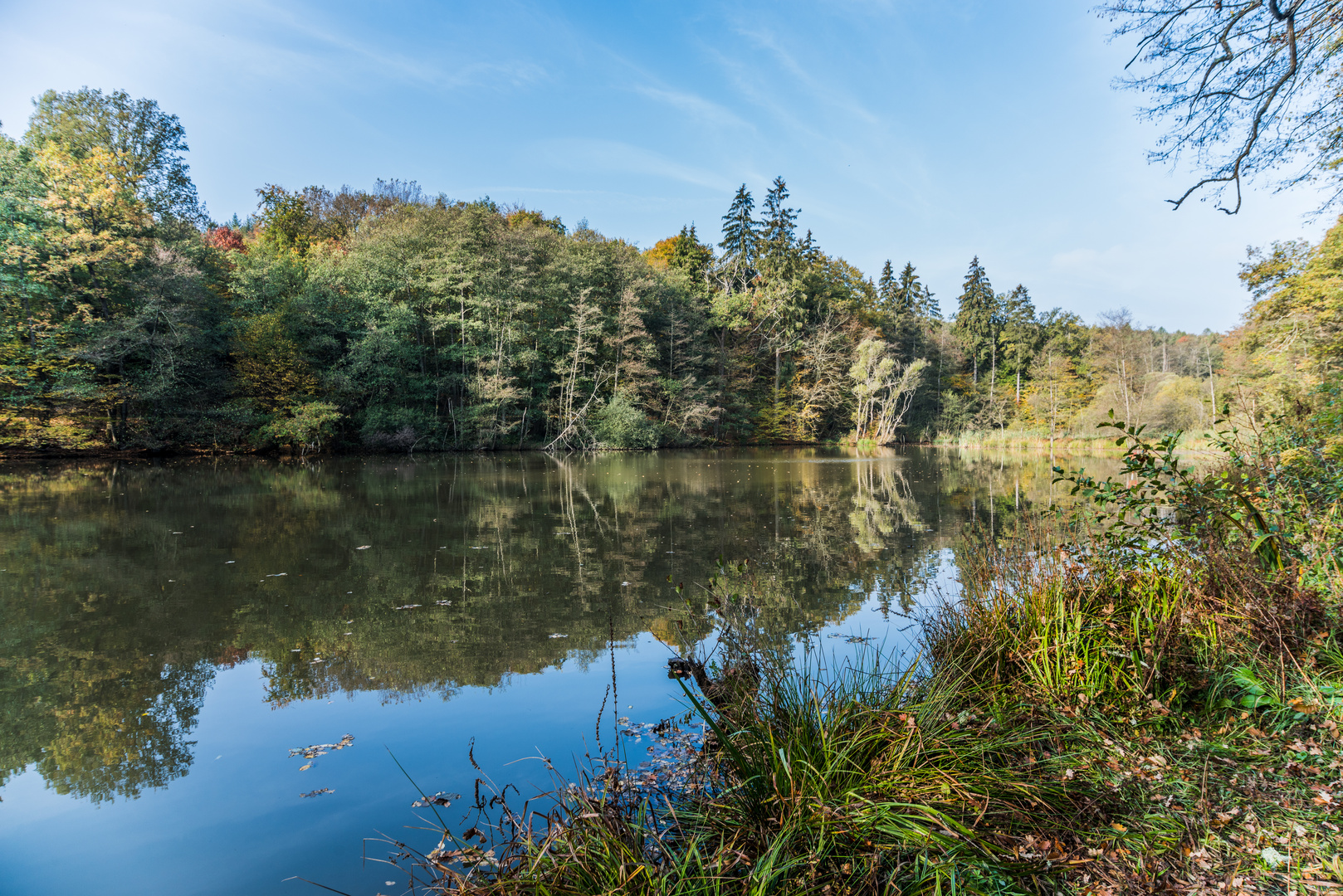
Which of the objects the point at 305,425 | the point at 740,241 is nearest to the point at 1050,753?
the point at 305,425

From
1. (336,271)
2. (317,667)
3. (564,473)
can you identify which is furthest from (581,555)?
(336,271)

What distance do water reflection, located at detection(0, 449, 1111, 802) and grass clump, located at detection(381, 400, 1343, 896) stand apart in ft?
2.33

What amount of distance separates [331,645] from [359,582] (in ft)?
5.71

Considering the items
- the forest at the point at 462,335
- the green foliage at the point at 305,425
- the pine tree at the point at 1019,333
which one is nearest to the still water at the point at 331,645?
the forest at the point at 462,335

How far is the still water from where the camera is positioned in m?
2.52

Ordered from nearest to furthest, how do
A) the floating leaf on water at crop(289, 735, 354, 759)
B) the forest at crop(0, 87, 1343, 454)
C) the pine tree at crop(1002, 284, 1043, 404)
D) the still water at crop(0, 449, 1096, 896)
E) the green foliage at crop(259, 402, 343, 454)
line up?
1. the still water at crop(0, 449, 1096, 896)
2. the floating leaf on water at crop(289, 735, 354, 759)
3. the forest at crop(0, 87, 1343, 454)
4. the green foliage at crop(259, 402, 343, 454)
5. the pine tree at crop(1002, 284, 1043, 404)

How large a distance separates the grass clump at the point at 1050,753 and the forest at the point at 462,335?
6.12 meters

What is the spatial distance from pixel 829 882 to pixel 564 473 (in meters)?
16.2

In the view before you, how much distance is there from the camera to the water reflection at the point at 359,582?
3.67m

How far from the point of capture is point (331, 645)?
446 centimetres

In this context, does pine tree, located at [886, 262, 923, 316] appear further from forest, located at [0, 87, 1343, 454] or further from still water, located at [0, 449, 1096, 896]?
still water, located at [0, 449, 1096, 896]

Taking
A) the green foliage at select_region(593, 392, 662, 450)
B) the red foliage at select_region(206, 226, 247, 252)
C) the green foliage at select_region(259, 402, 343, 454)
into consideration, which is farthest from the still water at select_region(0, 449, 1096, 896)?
the red foliage at select_region(206, 226, 247, 252)

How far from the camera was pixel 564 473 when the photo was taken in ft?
57.2

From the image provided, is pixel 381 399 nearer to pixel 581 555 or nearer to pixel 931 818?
pixel 581 555
